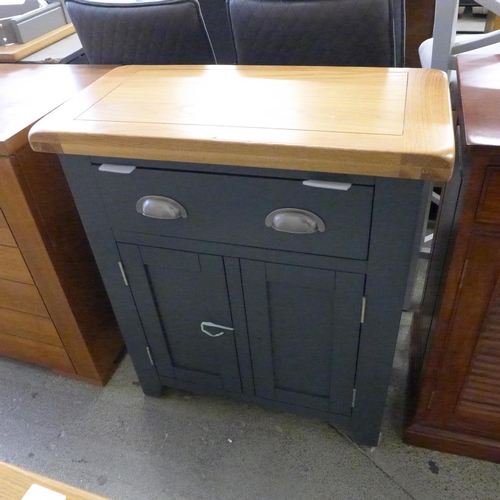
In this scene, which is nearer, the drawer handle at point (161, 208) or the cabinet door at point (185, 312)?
the drawer handle at point (161, 208)

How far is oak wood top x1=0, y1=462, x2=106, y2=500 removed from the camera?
560mm

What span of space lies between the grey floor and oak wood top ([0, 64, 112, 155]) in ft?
2.54

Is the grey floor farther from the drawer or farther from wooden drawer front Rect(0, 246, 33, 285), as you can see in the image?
the drawer

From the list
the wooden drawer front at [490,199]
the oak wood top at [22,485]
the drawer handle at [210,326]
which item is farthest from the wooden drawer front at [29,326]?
the wooden drawer front at [490,199]

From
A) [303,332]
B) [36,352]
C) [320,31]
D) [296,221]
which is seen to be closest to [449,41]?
[320,31]

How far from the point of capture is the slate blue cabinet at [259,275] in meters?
0.80

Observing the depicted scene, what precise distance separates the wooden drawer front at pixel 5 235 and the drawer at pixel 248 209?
0.32 m

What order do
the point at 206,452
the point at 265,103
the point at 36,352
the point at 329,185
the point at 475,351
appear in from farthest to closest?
the point at 36,352 → the point at 206,452 → the point at 475,351 → the point at 265,103 → the point at 329,185

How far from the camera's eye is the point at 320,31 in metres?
1.07

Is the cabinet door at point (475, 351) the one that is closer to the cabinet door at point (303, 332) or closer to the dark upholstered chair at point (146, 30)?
the cabinet door at point (303, 332)

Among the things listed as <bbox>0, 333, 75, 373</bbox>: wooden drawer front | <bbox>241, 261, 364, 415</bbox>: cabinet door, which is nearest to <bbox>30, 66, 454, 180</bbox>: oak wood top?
<bbox>241, 261, 364, 415</bbox>: cabinet door

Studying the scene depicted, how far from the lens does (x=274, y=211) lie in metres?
0.82

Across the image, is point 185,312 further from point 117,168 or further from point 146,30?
point 146,30

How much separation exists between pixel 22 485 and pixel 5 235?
0.69 metres
